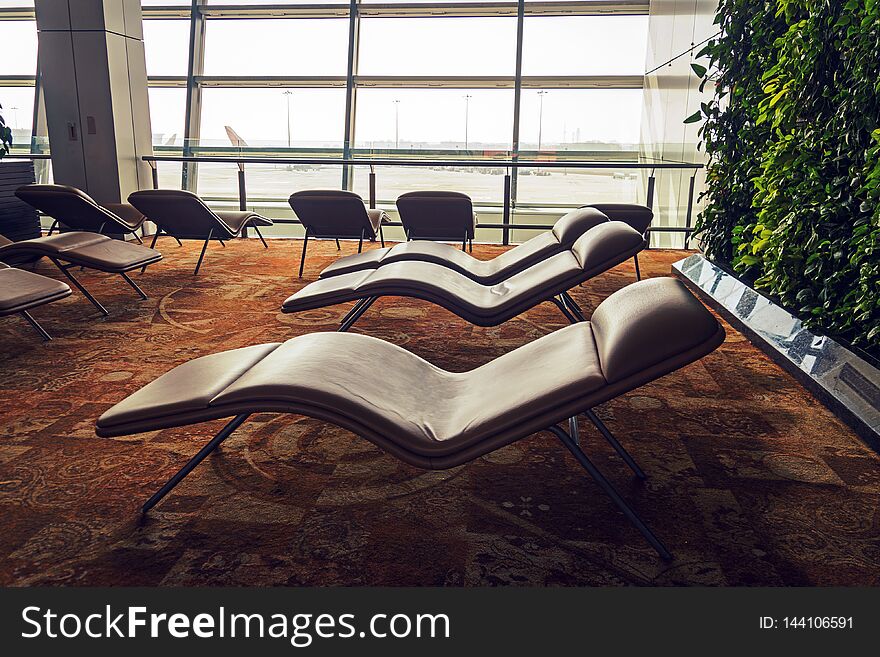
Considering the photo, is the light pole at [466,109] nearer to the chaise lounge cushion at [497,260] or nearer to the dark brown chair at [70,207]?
the dark brown chair at [70,207]

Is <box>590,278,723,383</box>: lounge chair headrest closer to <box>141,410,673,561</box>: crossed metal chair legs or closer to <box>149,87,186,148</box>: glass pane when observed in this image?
<box>141,410,673,561</box>: crossed metal chair legs

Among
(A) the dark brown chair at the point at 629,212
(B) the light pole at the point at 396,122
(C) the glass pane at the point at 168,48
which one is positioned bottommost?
(A) the dark brown chair at the point at 629,212

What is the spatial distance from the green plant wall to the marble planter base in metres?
0.09

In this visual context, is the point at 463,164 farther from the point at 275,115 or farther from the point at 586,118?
the point at 275,115

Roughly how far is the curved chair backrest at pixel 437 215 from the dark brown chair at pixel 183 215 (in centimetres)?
125

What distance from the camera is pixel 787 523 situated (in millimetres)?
1838

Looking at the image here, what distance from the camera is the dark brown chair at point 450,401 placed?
1535 mm

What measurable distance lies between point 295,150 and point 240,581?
241 inches

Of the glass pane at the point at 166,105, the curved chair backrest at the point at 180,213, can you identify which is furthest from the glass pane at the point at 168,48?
the curved chair backrest at the point at 180,213

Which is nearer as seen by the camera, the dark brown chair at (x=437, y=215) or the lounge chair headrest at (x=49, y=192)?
the lounge chair headrest at (x=49, y=192)

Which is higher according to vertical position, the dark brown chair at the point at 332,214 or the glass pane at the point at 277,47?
the glass pane at the point at 277,47

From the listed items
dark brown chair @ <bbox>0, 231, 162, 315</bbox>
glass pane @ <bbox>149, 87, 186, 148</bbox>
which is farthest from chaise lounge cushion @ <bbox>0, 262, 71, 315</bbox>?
glass pane @ <bbox>149, 87, 186, 148</bbox>

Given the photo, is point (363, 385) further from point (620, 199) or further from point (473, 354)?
point (620, 199)

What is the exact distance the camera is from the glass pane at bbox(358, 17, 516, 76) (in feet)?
27.9
